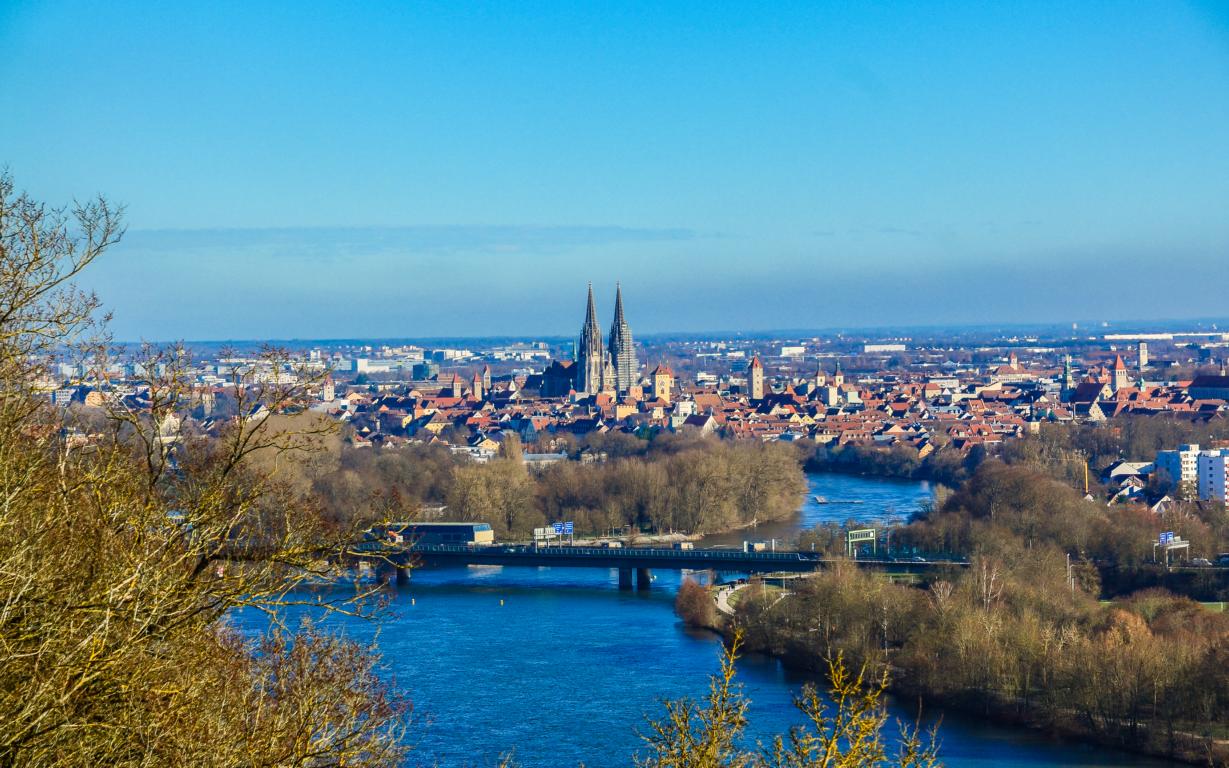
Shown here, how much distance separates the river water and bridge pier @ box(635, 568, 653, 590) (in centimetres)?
20

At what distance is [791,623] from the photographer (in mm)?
14320

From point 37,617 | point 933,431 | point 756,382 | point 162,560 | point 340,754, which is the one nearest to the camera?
point 37,617

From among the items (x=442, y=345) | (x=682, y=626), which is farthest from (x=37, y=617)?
(x=442, y=345)

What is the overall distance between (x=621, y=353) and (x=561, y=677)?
4323 centimetres

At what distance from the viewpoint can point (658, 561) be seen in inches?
731

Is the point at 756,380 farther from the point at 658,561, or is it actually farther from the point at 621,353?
the point at 658,561

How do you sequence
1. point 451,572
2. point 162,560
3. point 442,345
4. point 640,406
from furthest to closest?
point 442,345 → point 640,406 → point 451,572 → point 162,560

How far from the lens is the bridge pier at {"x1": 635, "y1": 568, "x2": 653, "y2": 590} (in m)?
18.6

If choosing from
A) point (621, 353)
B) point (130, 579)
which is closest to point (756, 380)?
point (621, 353)

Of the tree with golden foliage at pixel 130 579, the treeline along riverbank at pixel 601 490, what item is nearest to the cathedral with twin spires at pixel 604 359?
the treeline along riverbank at pixel 601 490

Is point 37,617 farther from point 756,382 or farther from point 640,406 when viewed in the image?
point 756,382

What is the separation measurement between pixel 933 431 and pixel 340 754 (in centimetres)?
3861

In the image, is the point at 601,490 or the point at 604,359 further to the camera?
the point at 604,359

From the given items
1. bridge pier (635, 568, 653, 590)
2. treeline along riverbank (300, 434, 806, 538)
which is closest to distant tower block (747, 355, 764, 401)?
treeline along riverbank (300, 434, 806, 538)
